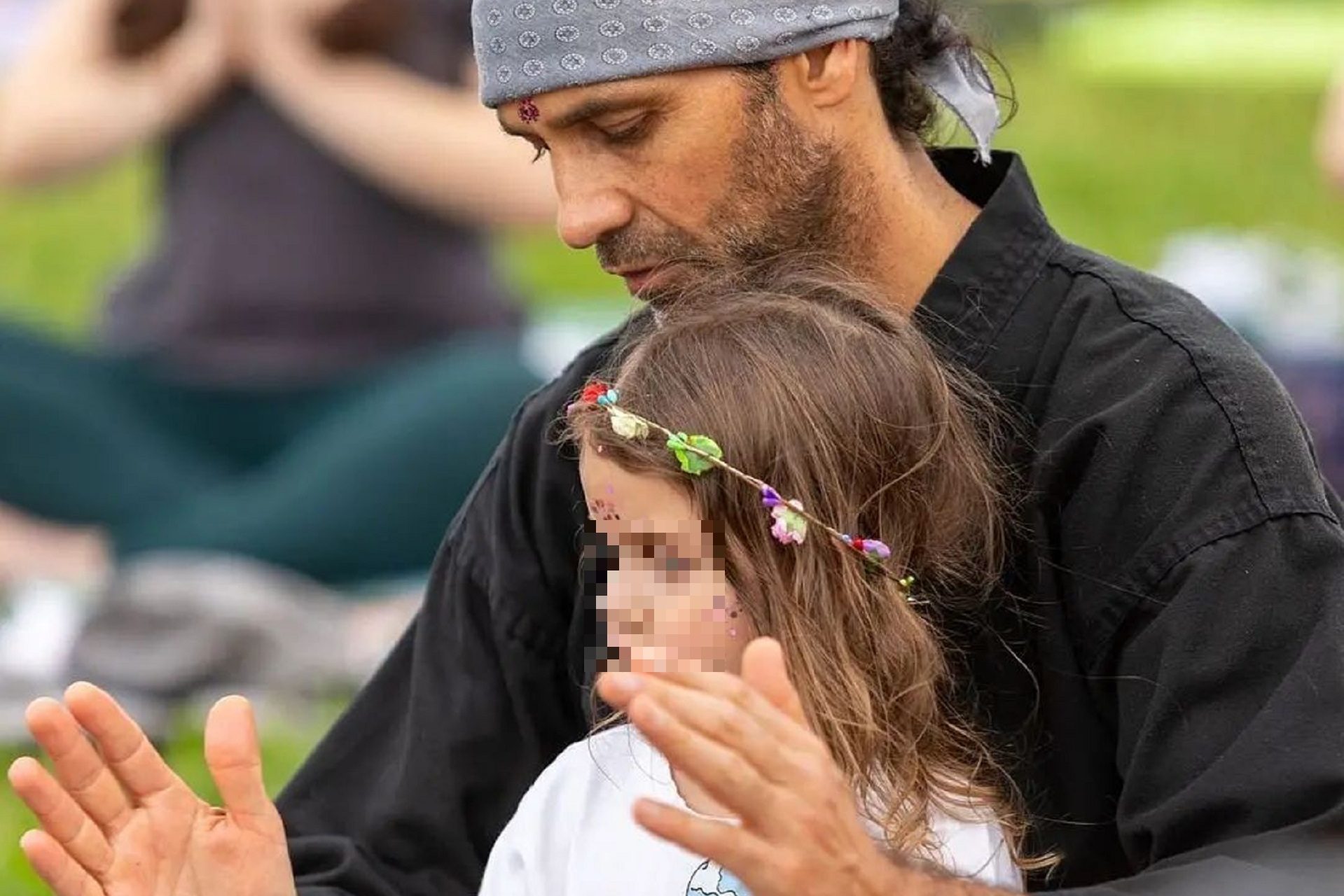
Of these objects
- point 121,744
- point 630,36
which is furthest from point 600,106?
point 121,744

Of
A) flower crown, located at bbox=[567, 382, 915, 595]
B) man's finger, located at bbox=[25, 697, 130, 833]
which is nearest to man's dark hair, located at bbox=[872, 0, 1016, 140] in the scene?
flower crown, located at bbox=[567, 382, 915, 595]

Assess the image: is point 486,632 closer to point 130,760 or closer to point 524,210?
point 130,760

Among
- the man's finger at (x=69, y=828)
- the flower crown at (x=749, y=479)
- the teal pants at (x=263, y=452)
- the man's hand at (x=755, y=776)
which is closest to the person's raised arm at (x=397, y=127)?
the teal pants at (x=263, y=452)

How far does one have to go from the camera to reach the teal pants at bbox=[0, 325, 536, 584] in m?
4.97

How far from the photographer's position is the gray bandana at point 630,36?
2311 mm

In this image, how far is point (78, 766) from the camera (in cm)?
205

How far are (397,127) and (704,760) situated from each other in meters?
3.70

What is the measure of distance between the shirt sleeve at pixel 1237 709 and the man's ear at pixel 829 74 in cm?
63

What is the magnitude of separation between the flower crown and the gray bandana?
1.27 ft

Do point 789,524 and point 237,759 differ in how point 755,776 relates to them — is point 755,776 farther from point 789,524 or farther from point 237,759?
point 237,759

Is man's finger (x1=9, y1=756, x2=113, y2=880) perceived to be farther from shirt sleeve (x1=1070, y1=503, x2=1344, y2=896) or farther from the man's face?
shirt sleeve (x1=1070, y1=503, x2=1344, y2=896)

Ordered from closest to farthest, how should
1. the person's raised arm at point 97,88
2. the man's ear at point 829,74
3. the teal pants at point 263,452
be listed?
the man's ear at point 829,74
the teal pants at point 263,452
the person's raised arm at point 97,88

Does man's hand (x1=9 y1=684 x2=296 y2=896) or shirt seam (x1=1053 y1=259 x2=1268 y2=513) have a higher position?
shirt seam (x1=1053 y1=259 x2=1268 y2=513)

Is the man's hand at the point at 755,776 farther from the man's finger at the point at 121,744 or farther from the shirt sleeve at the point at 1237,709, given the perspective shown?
the man's finger at the point at 121,744
